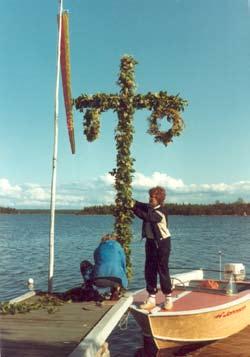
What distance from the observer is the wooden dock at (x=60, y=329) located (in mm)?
6829

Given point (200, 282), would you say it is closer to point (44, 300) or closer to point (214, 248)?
point (44, 300)

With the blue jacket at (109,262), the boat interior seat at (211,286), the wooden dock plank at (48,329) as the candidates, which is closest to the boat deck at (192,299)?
the boat interior seat at (211,286)

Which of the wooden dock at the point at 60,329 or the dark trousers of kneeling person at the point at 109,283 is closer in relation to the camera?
the wooden dock at the point at 60,329

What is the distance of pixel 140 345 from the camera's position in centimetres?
1364

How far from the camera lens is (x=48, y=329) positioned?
310 inches

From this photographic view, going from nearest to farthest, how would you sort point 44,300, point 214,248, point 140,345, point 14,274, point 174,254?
point 44,300, point 140,345, point 14,274, point 174,254, point 214,248

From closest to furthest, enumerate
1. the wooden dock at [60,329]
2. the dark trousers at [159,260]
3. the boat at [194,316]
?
the wooden dock at [60,329] < the dark trousers at [159,260] < the boat at [194,316]

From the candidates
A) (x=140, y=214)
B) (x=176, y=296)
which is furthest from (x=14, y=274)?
(x=140, y=214)

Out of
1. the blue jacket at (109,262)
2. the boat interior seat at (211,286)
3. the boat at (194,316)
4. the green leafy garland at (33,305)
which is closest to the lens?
the green leafy garland at (33,305)

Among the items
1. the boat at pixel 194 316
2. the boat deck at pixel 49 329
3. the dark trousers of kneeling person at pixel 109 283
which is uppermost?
the dark trousers of kneeling person at pixel 109 283

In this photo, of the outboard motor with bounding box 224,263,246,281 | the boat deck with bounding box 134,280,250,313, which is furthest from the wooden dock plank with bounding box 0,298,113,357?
the outboard motor with bounding box 224,263,246,281

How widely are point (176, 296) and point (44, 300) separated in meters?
3.86

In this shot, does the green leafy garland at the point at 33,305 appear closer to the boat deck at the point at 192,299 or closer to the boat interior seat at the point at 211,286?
the boat deck at the point at 192,299

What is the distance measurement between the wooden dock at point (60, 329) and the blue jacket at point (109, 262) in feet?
1.92
